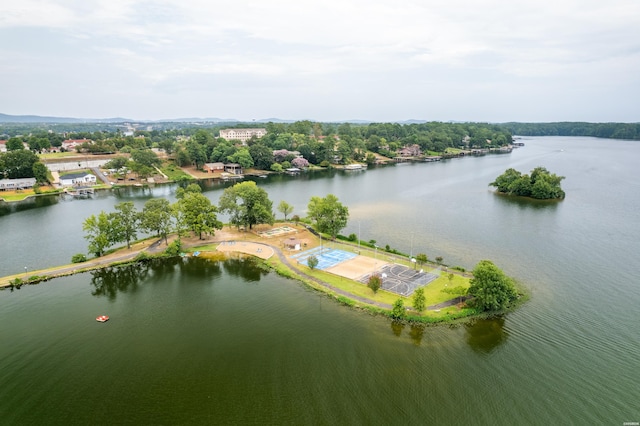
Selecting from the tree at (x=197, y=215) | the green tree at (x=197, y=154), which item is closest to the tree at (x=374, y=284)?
the tree at (x=197, y=215)

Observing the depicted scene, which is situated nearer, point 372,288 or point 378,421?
point 378,421

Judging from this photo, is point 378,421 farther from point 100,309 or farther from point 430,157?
point 430,157

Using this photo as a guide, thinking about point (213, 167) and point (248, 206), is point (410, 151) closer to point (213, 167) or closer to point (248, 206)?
point (213, 167)

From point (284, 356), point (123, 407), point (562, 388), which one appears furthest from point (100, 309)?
point (562, 388)

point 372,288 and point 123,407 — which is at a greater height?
point 372,288

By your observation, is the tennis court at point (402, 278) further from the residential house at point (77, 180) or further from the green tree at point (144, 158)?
the green tree at point (144, 158)

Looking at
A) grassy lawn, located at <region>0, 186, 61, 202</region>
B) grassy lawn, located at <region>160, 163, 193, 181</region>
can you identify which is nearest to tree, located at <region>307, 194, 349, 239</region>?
grassy lawn, located at <region>160, 163, 193, 181</region>

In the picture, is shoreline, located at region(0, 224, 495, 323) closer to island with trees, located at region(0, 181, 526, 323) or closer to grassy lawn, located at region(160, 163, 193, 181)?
island with trees, located at region(0, 181, 526, 323)
